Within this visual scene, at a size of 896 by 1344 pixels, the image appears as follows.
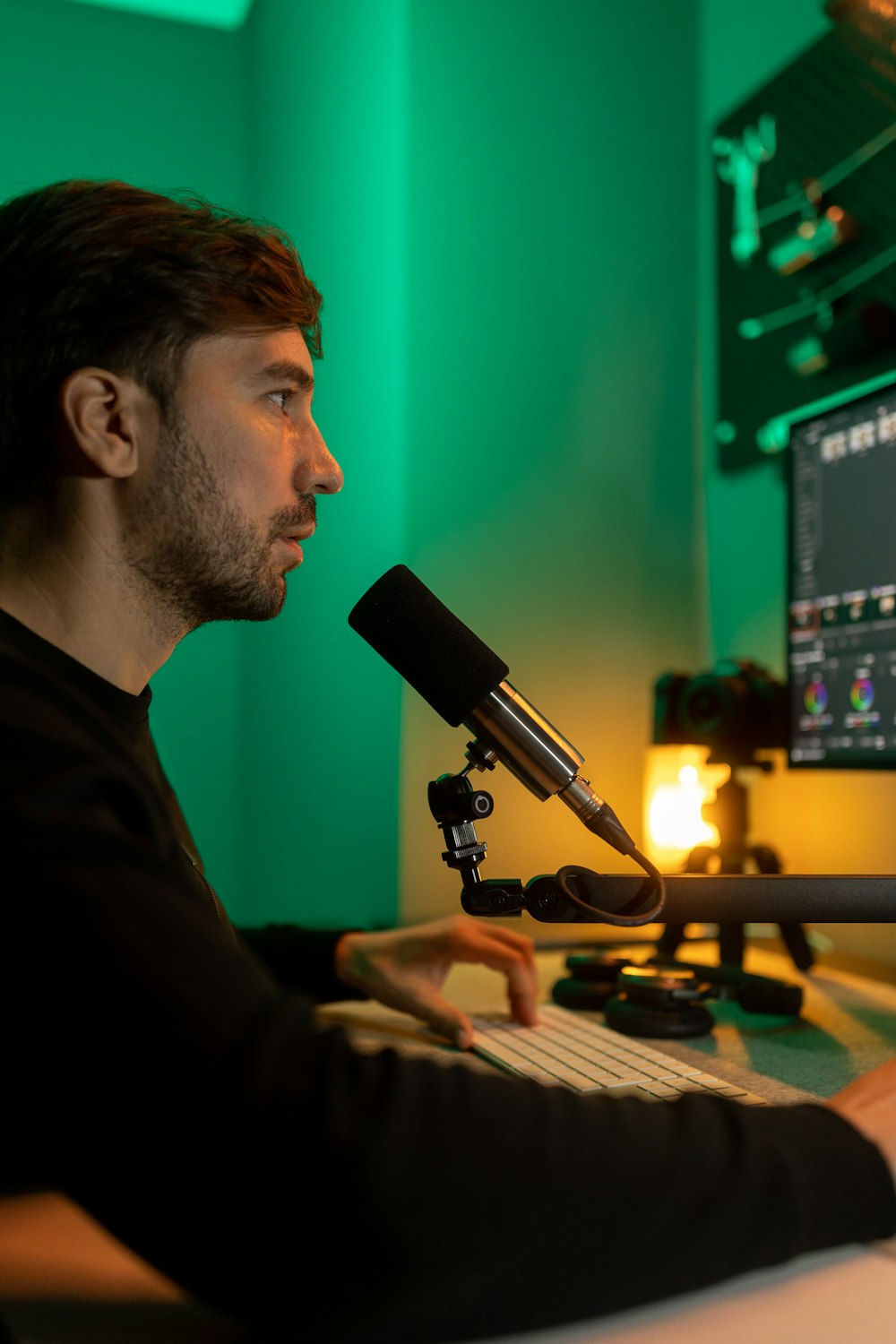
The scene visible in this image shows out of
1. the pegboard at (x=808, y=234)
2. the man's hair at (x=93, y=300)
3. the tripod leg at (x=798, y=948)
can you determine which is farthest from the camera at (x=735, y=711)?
the man's hair at (x=93, y=300)

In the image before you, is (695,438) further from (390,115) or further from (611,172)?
(390,115)

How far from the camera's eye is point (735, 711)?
4.55 feet

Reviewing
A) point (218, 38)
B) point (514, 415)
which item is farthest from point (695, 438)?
point (218, 38)

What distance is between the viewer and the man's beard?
0.76m

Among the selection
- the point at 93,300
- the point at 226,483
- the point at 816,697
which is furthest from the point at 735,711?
the point at 93,300

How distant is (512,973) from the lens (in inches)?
40.4

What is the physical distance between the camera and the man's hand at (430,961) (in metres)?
1.01

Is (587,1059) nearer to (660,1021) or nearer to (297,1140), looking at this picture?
(660,1021)

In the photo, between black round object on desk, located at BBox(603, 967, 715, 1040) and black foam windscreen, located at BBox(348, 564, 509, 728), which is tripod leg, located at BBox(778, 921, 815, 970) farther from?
black foam windscreen, located at BBox(348, 564, 509, 728)

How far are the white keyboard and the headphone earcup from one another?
0.04 ft

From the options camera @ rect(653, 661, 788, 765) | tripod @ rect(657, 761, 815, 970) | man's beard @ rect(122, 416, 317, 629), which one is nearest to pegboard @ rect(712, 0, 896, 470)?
camera @ rect(653, 661, 788, 765)

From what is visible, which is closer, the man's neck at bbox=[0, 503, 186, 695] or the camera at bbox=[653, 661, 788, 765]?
the man's neck at bbox=[0, 503, 186, 695]

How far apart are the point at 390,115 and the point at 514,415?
0.48 m

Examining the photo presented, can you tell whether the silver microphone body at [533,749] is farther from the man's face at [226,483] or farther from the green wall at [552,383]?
the green wall at [552,383]
